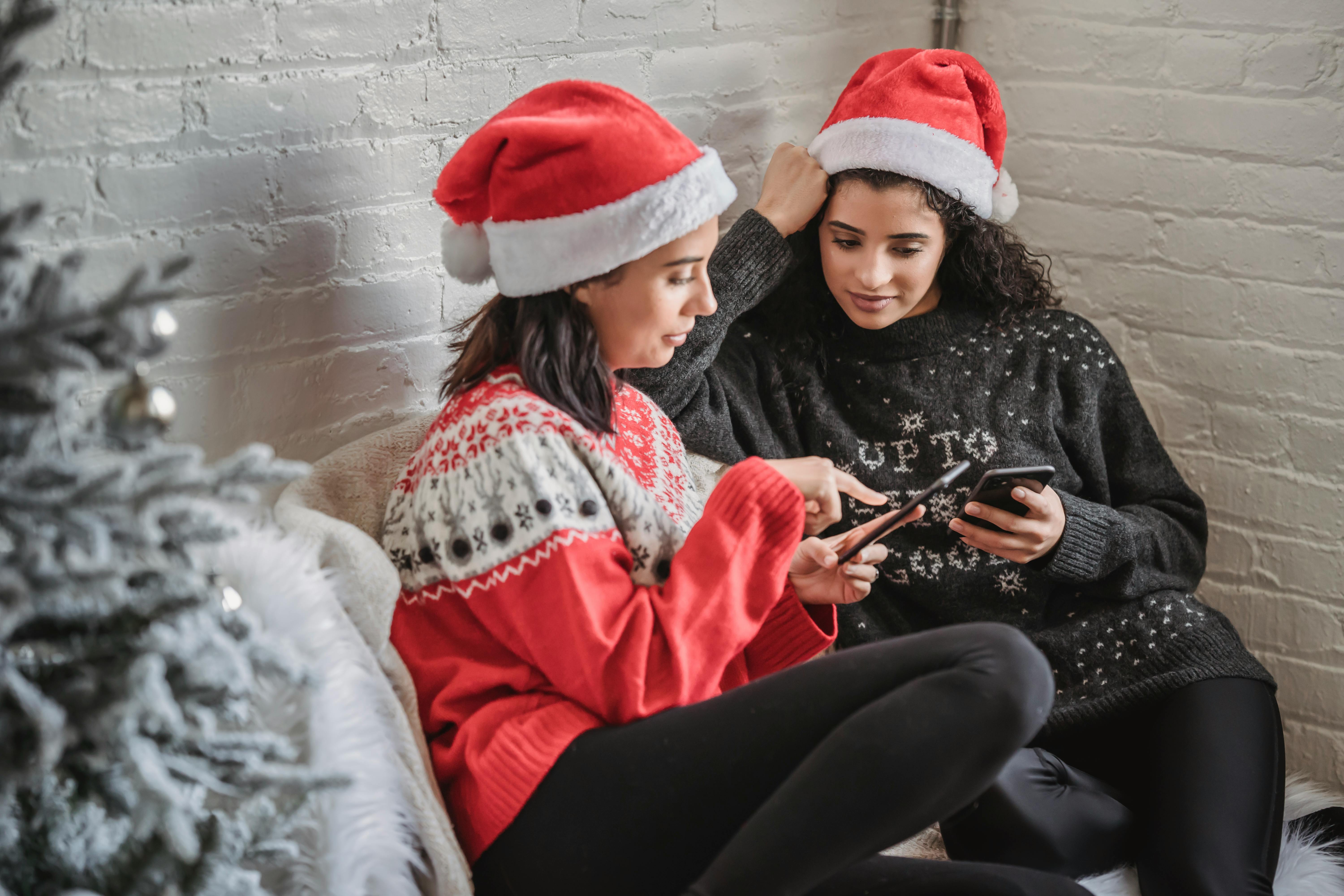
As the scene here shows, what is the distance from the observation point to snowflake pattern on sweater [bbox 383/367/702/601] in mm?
1011

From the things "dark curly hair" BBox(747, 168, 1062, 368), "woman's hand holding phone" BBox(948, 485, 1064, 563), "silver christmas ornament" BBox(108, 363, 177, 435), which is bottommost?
"woman's hand holding phone" BBox(948, 485, 1064, 563)

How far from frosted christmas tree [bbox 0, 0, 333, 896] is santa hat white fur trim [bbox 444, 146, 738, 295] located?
1.33 ft

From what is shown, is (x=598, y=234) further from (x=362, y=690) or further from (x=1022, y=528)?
(x=1022, y=528)

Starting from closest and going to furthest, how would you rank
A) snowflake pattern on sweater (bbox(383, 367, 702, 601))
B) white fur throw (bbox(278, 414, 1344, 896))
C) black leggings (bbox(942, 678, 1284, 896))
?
white fur throw (bbox(278, 414, 1344, 896))
snowflake pattern on sweater (bbox(383, 367, 702, 601))
black leggings (bbox(942, 678, 1284, 896))

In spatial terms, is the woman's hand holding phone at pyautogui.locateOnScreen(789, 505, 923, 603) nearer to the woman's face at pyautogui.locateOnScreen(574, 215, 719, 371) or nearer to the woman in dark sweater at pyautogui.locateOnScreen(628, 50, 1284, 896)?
the woman in dark sweater at pyautogui.locateOnScreen(628, 50, 1284, 896)

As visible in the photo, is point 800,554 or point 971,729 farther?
point 800,554

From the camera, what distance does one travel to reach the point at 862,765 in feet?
2.99

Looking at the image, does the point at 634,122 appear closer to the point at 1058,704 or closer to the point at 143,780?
the point at 143,780

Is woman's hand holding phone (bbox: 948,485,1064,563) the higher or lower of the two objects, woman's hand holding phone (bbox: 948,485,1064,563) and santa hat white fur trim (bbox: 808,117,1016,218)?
the lower

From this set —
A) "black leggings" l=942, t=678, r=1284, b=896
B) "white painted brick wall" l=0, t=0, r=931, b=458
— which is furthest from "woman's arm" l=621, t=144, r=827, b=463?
"black leggings" l=942, t=678, r=1284, b=896

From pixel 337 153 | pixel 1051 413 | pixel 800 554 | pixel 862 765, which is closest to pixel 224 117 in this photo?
pixel 337 153

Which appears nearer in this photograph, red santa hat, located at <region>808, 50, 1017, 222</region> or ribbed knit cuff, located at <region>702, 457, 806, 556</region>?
ribbed knit cuff, located at <region>702, 457, 806, 556</region>

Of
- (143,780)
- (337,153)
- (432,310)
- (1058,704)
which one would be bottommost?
(1058,704)

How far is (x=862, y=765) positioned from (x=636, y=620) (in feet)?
0.79
